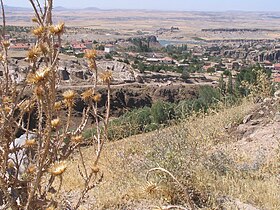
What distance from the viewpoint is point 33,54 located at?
1.85 m

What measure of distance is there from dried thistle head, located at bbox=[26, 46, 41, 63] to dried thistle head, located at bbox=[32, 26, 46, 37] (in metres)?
0.07

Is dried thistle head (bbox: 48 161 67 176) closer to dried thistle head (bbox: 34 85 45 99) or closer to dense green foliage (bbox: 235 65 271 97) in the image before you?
dried thistle head (bbox: 34 85 45 99)

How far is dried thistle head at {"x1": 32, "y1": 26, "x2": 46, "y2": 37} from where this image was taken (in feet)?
6.19

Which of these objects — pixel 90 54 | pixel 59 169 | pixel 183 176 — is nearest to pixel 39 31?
pixel 90 54

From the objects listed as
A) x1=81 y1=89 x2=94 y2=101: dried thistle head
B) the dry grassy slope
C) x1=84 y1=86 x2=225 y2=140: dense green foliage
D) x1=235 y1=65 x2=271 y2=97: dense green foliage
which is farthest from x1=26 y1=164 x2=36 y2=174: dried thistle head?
x1=235 y1=65 x2=271 y2=97: dense green foliage

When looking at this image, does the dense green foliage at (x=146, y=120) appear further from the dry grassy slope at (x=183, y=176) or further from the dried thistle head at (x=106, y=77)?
the dried thistle head at (x=106, y=77)

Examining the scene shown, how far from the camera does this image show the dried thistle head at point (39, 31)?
1886 millimetres

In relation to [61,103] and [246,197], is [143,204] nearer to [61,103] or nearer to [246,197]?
[246,197]

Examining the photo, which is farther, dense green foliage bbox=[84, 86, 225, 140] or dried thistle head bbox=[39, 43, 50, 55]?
dense green foliage bbox=[84, 86, 225, 140]

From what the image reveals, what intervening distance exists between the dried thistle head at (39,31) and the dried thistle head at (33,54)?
0.07 meters

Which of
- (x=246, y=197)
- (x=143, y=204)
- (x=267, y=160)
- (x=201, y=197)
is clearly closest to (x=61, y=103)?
(x=143, y=204)

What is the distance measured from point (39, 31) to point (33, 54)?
0.39ft

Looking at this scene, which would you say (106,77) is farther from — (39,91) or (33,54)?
(39,91)

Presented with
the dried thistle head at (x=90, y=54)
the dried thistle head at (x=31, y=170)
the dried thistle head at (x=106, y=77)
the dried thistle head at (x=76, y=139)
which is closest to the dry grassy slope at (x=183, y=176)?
the dried thistle head at (x=76, y=139)
